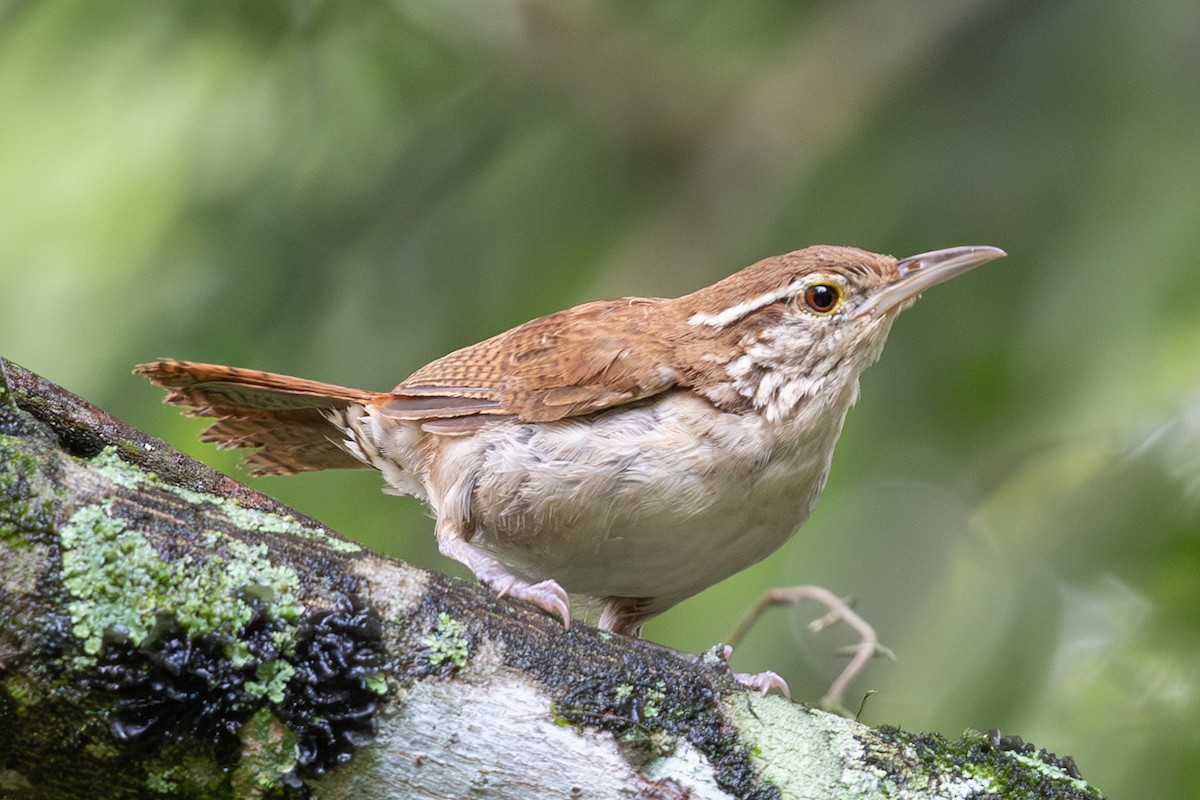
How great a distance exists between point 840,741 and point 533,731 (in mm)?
611

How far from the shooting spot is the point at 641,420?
3176 mm

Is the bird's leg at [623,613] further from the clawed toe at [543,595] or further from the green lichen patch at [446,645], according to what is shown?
the green lichen patch at [446,645]

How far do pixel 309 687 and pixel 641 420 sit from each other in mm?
1472

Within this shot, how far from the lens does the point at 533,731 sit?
198cm

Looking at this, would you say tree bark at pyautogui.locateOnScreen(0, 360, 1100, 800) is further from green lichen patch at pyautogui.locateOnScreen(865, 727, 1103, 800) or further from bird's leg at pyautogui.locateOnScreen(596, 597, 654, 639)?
bird's leg at pyautogui.locateOnScreen(596, 597, 654, 639)

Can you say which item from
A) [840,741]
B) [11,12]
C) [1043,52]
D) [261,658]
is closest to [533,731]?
[261,658]

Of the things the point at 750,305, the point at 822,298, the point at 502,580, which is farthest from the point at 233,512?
the point at 822,298

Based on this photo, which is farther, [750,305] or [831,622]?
[831,622]

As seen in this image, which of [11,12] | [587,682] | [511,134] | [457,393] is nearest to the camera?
[587,682]

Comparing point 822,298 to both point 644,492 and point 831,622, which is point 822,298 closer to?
point 644,492

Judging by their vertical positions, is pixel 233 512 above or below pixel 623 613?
below

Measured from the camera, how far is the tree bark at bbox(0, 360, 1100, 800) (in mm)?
1793

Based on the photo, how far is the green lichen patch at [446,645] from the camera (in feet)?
6.55

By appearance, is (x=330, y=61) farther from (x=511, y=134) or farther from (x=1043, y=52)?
(x=1043, y=52)
